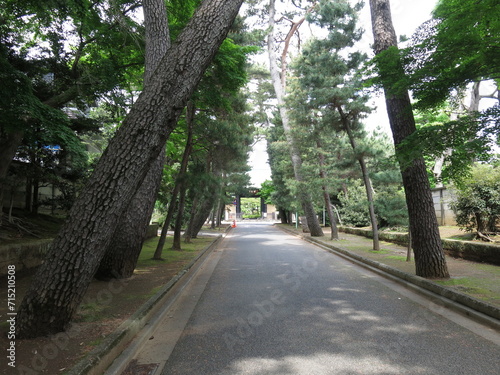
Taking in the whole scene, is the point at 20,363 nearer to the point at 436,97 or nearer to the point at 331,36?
the point at 436,97

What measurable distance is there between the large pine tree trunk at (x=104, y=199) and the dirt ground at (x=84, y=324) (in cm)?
26

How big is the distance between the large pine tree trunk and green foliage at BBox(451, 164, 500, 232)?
10.4 metres

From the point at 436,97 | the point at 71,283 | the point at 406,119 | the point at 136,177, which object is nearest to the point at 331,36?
the point at 406,119

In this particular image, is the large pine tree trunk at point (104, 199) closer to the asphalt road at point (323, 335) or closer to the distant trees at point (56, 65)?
the asphalt road at point (323, 335)

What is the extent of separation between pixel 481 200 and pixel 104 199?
11.9 m

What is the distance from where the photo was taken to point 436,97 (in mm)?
6094

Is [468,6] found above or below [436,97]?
above

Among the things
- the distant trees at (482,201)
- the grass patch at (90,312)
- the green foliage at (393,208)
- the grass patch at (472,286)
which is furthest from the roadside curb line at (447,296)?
the grass patch at (90,312)

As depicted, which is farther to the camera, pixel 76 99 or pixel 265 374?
pixel 76 99

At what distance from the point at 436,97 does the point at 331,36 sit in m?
10.1

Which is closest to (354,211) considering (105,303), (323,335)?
(323,335)

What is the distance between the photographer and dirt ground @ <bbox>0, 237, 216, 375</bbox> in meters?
3.19

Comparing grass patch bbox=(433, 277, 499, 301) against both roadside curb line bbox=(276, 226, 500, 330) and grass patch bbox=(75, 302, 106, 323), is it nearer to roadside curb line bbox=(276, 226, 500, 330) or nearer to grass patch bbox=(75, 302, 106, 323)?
roadside curb line bbox=(276, 226, 500, 330)

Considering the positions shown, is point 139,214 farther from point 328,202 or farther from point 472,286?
point 328,202
